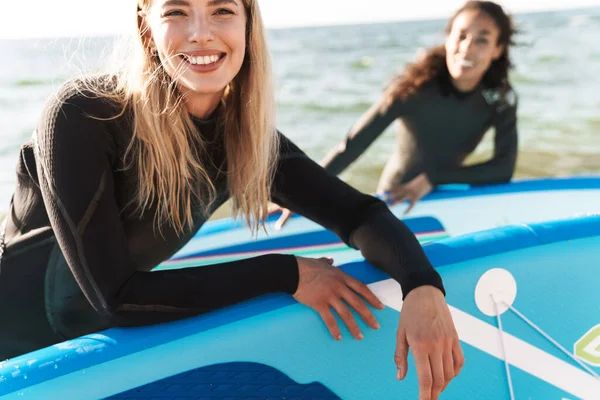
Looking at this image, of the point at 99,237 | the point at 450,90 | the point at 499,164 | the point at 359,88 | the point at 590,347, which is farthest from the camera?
the point at 359,88

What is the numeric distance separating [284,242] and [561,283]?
1214 mm

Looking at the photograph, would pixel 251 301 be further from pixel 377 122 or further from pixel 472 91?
pixel 472 91

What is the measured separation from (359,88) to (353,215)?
398 inches

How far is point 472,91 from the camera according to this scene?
9.91 feet

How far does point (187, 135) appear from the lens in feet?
4.50

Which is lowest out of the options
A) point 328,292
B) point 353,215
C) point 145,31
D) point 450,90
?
point 328,292

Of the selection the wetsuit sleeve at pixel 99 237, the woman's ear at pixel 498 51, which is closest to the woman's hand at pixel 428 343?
the wetsuit sleeve at pixel 99 237

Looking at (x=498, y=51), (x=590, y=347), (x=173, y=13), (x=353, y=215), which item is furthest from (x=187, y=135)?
(x=498, y=51)

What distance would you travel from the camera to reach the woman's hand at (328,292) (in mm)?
1285

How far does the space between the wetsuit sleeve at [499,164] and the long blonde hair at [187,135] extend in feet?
5.02

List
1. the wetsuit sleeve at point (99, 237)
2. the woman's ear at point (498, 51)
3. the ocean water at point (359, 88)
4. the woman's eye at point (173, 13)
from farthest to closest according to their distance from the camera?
the ocean water at point (359, 88) → the woman's ear at point (498, 51) → the woman's eye at point (173, 13) → the wetsuit sleeve at point (99, 237)

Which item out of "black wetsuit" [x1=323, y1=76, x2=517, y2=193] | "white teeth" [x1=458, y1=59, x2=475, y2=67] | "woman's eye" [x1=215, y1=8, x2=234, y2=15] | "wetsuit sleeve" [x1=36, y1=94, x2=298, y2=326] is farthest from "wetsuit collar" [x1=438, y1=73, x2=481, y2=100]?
"wetsuit sleeve" [x1=36, y1=94, x2=298, y2=326]

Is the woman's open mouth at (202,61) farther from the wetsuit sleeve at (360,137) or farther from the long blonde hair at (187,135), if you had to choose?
the wetsuit sleeve at (360,137)

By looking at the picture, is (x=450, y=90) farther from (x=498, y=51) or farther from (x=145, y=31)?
(x=145, y=31)
